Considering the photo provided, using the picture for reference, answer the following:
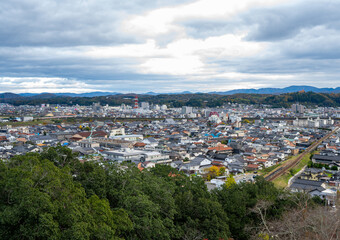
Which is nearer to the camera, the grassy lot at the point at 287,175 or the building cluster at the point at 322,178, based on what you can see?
the building cluster at the point at 322,178

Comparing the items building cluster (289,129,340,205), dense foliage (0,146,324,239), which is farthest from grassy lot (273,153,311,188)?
dense foliage (0,146,324,239)

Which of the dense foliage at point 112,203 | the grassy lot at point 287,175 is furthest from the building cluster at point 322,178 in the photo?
the dense foliage at point 112,203

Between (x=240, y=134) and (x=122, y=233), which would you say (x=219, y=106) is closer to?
(x=240, y=134)

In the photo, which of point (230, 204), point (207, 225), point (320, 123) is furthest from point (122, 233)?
point (320, 123)

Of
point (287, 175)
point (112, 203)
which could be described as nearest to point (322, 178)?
point (287, 175)

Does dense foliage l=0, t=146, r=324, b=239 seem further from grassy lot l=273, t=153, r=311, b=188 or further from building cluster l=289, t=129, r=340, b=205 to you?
grassy lot l=273, t=153, r=311, b=188

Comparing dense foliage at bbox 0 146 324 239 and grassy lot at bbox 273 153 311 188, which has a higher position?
dense foliage at bbox 0 146 324 239

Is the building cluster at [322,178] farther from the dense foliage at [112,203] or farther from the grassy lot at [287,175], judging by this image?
the dense foliage at [112,203]

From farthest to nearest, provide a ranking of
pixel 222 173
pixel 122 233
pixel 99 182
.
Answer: pixel 222 173
pixel 99 182
pixel 122 233
